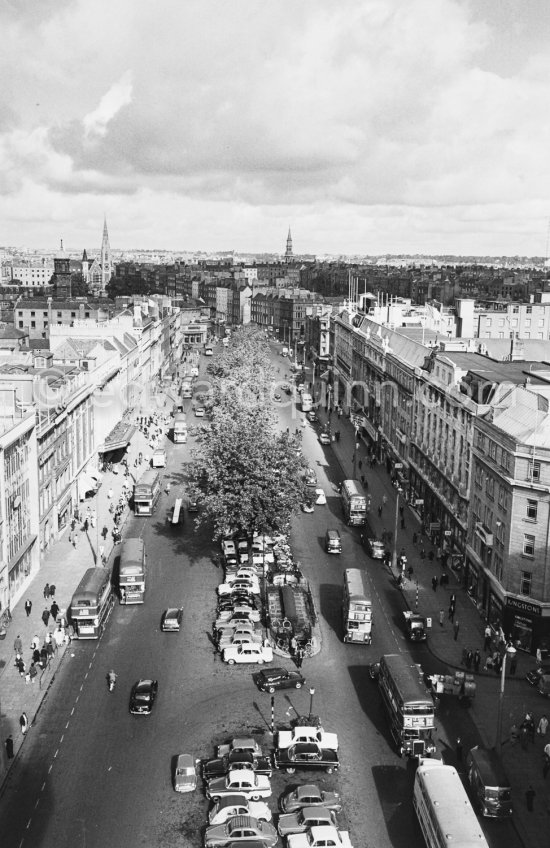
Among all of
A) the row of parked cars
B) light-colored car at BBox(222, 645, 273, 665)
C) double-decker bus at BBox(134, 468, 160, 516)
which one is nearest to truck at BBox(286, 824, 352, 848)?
the row of parked cars

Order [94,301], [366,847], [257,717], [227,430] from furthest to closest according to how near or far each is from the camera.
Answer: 1. [94,301]
2. [227,430]
3. [257,717]
4. [366,847]

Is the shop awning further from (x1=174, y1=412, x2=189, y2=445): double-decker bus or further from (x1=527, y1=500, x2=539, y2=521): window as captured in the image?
(x1=527, y1=500, x2=539, y2=521): window

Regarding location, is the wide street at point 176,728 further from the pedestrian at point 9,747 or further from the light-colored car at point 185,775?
the pedestrian at point 9,747

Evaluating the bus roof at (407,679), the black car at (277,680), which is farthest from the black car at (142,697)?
the bus roof at (407,679)

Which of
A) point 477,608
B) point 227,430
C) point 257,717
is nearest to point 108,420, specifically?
point 227,430

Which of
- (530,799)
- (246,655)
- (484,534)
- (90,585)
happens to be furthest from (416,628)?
(90,585)

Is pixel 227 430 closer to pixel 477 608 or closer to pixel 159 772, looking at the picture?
pixel 477 608

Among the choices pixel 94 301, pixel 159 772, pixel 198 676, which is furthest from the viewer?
pixel 94 301
